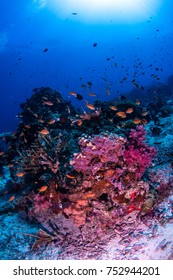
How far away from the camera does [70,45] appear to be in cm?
10156

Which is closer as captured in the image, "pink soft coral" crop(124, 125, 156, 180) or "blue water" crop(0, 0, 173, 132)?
"pink soft coral" crop(124, 125, 156, 180)

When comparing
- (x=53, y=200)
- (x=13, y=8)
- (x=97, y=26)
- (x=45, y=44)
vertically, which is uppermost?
(x=97, y=26)

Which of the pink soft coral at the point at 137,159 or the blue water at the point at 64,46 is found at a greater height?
the blue water at the point at 64,46

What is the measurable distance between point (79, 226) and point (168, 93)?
77.8 ft

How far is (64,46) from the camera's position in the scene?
100125mm

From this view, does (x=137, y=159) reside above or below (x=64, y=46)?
below

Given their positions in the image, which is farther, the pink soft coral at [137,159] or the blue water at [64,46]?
the blue water at [64,46]

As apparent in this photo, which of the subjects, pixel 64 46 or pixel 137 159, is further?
pixel 64 46

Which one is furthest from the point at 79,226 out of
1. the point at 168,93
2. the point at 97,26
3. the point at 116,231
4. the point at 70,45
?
the point at 70,45

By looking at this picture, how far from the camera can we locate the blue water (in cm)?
7069

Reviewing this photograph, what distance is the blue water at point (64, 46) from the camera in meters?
70.7
